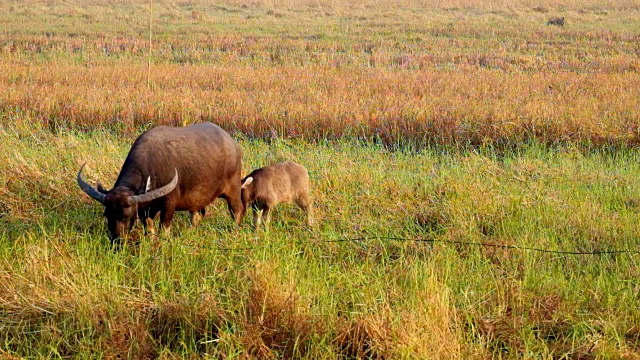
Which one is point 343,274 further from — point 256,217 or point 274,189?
point 256,217

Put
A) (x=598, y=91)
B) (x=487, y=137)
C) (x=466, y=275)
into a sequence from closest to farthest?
(x=466, y=275) < (x=487, y=137) < (x=598, y=91)

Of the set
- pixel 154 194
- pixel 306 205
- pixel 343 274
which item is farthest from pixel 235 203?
pixel 343 274

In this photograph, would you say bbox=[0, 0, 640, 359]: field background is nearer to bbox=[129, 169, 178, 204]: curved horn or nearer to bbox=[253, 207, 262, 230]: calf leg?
bbox=[253, 207, 262, 230]: calf leg

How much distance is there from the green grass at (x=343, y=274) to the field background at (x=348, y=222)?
0.02 m

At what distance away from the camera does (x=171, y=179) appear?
609cm

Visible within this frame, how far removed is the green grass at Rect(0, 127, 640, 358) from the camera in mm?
4375

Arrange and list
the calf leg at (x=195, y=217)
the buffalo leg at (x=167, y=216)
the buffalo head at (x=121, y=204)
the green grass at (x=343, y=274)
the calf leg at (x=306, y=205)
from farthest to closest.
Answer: the calf leg at (x=306, y=205) < the calf leg at (x=195, y=217) < the buffalo leg at (x=167, y=216) < the buffalo head at (x=121, y=204) < the green grass at (x=343, y=274)

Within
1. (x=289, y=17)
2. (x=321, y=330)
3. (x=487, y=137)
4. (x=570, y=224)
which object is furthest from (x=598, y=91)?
(x=289, y=17)

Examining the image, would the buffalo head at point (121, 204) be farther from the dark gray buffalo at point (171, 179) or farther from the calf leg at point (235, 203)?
the calf leg at point (235, 203)

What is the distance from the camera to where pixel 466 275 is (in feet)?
17.2

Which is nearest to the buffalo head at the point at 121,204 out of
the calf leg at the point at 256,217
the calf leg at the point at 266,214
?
the calf leg at the point at 256,217

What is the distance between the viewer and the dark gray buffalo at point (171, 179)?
549 cm

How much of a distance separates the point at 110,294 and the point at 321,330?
141 cm

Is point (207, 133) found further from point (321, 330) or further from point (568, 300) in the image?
point (568, 300)
